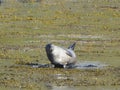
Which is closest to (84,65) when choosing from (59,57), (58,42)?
(59,57)

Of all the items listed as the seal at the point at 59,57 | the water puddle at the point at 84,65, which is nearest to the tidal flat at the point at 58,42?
the water puddle at the point at 84,65

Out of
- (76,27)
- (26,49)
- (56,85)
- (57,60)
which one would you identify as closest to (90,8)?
(76,27)

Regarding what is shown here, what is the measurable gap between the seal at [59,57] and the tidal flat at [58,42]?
0.53 meters

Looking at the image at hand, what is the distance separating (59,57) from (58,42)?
4829 mm

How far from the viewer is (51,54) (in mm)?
17703

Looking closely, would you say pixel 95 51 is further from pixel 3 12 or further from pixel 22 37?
pixel 3 12

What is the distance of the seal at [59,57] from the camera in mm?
17688

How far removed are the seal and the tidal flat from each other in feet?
1.74

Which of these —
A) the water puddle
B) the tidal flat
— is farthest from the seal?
the tidal flat

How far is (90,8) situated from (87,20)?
7678 mm

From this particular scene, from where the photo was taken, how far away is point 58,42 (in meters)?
22.7

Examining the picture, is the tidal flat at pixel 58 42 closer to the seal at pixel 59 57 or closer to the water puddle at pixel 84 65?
the water puddle at pixel 84 65

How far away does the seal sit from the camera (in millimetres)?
17688

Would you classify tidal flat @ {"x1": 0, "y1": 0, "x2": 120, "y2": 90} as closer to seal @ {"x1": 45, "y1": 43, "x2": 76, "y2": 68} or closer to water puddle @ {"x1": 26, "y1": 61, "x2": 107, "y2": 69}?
water puddle @ {"x1": 26, "y1": 61, "x2": 107, "y2": 69}
